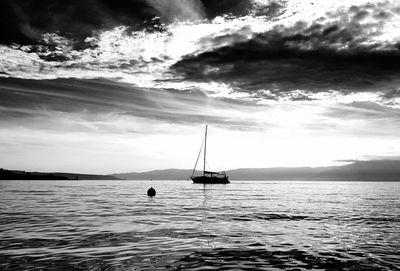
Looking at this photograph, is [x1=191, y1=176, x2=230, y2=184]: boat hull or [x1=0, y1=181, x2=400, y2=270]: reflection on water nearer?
[x1=0, y1=181, x2=400, y2=270]: reflection on water

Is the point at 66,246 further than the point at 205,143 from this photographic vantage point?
No

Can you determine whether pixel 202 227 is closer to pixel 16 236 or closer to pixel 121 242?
pixel 121 242

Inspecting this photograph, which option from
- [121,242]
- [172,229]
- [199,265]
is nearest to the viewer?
[199,265]

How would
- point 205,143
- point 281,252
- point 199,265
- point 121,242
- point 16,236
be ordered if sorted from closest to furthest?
1. point 199,265
2. point 281,252
3. point 121,242
4. point 16,236
5. point 205,143

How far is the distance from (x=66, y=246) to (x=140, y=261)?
4937 millimetres

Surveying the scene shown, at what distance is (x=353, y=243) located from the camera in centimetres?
1773

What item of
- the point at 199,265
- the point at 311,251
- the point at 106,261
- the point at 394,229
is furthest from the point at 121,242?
the point at 394,229

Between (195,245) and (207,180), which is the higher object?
(207,180)

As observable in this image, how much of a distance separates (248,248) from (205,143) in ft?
455

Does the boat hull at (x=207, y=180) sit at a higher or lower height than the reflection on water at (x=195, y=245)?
higher

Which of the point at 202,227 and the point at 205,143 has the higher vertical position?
the point at 205,143

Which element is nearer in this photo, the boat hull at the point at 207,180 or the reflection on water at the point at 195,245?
the reflection on water at the point at 195,245

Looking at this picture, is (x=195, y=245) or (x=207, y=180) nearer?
(x=195, y=245)

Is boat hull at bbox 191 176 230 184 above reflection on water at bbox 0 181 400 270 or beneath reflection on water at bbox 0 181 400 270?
above
